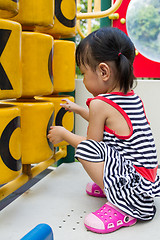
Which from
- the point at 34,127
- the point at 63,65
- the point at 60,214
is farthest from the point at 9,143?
the point at 63,65

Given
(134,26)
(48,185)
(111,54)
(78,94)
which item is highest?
(134,26)

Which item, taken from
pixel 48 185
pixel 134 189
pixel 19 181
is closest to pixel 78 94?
pixel 48 185

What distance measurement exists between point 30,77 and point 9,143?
0.81ft

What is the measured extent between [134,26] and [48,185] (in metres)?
1.29

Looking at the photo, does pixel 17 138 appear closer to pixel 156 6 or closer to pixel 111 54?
pixel 111 54

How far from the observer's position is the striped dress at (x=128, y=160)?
857 millimetres

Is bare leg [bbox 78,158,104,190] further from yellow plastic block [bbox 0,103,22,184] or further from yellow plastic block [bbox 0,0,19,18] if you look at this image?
yellow plastic block [bbox 0,0,19,18]

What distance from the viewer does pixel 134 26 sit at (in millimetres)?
1969

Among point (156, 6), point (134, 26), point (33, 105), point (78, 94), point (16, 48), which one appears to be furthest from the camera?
point (156, 6)

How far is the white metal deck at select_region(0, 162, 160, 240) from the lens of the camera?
0.81 meters

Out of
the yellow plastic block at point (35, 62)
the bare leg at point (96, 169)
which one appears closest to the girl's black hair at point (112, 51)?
the yellow plastic block at point (35, 62)

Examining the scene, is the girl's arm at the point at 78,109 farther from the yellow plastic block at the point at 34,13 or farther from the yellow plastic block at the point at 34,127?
the yellow plastic block at the point at 34,13

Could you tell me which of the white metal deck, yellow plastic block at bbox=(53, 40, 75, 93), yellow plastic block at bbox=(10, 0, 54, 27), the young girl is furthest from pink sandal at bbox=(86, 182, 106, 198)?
yellow plastic block at bbox=(10, 0, 54, 27)

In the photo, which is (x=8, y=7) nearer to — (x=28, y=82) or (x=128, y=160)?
(x=28, y=82)
